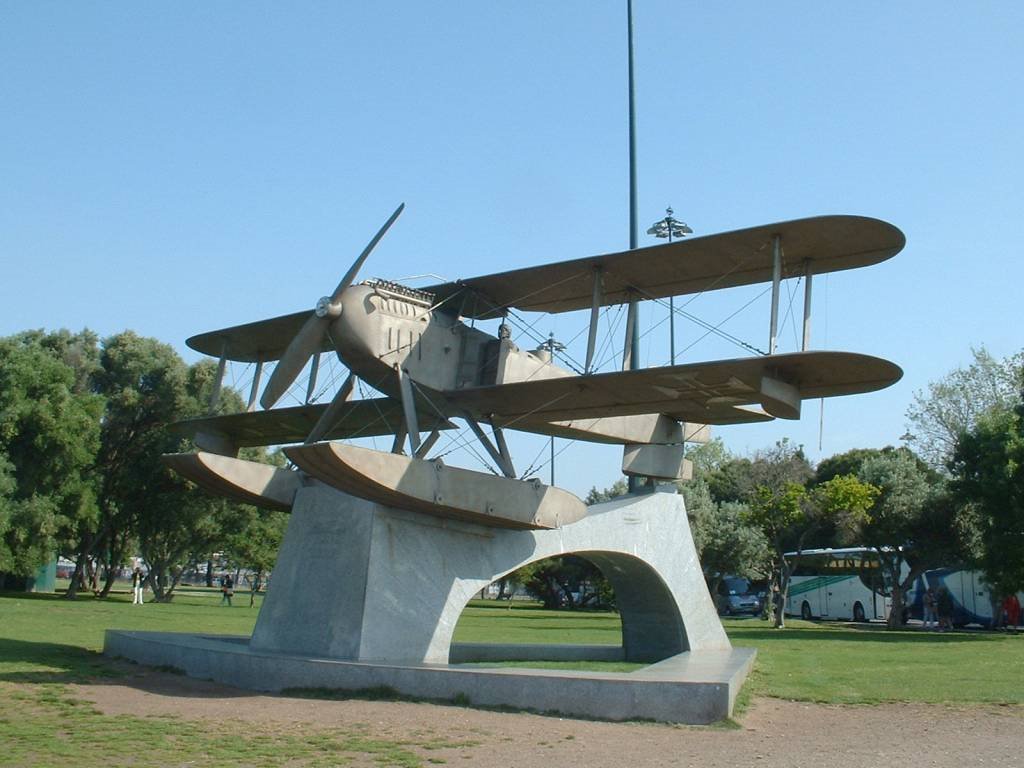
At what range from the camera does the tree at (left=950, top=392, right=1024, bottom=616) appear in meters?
30.6

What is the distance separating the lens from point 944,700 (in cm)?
1379

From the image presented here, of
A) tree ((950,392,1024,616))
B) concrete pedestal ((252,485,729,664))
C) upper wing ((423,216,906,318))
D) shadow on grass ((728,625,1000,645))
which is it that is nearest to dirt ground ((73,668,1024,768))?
concrete pedestal ((252,485,729,664))

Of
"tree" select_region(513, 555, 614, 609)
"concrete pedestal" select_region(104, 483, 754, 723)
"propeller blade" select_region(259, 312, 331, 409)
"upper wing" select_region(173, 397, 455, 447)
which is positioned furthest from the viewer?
"tree" select_region(513, 555, 614, 609)

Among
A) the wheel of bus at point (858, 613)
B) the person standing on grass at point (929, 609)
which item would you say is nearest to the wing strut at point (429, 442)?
the person standing on grass at point (929, 609)

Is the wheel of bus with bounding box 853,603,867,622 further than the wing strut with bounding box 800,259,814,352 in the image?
Yes

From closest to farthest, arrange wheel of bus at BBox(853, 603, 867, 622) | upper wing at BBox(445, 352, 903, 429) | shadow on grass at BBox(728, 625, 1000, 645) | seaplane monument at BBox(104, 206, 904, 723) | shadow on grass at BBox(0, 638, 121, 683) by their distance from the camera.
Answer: seaplane monument at BBox(104, 206, 904, 723) → upper wing at BBox(445, 352, 903, 429) → shadow on grass at BBox(0, 638, 121, 683) → shadow on grass at BBox(728, 625, 1000, 645) → wheel of bus at BBox(853, 603, 867, 622)

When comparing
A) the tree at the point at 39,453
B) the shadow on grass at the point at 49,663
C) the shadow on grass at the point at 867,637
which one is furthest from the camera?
the tree at the point at 39,453

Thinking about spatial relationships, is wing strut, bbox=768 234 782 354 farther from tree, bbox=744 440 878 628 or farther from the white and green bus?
the white and green bus

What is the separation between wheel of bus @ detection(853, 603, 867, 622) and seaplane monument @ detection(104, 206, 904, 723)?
31786 mm

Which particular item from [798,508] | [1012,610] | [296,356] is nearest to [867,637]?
[798,508]

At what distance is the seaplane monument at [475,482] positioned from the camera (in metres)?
13.3

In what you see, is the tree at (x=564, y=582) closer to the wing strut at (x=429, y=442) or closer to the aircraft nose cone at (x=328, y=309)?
the wing strut at (x=429, y=442)

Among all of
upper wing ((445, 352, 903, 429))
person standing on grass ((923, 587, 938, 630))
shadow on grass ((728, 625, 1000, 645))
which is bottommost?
shadow on grass ((728, 625, 1000, 645))

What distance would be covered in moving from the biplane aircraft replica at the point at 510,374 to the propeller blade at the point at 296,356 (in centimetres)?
2
